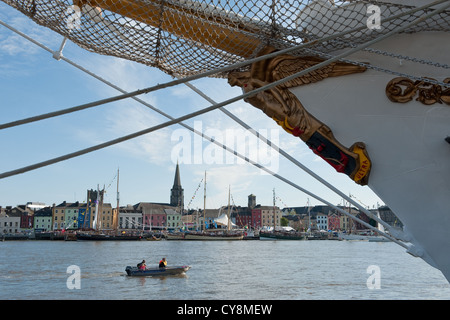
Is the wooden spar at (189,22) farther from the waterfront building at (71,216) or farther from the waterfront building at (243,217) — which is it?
the waterfront building at (243,217)

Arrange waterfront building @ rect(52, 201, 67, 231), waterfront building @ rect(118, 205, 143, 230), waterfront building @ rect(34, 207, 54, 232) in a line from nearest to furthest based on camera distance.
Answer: waterfront building @ rect(52, 201, 67, 231) < waterfront building @ rect(34, 207, 54, 232) < waterfront building @ rect(118, 205, 143, 230)

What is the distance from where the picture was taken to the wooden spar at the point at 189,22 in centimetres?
321

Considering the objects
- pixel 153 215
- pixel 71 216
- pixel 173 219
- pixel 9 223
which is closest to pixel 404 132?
pixel 71 216

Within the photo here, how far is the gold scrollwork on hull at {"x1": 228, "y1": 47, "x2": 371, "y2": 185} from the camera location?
3.20m

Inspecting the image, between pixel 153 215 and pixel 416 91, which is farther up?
pixel 153 215

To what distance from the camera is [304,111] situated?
10.7 feet

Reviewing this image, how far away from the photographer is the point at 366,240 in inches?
2958

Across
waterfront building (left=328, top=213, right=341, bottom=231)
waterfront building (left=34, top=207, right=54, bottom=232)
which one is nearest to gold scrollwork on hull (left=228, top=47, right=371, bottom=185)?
waterfront building (left=34, top=207, right=54, bottom=232)

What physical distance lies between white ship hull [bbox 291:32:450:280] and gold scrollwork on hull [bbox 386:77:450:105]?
0.04m

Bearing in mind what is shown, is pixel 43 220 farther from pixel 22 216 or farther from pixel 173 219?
pixel 173 219

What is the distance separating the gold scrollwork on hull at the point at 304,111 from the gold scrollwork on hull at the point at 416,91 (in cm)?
25

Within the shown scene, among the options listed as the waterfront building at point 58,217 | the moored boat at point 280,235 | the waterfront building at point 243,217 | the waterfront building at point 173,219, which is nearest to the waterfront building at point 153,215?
the waterfront building at point 173,219

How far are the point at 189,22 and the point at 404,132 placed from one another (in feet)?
5.63

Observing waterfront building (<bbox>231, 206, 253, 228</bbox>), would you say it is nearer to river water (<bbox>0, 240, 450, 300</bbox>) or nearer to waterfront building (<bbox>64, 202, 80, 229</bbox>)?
waterfront building (<bbox>64, 202, 80, 229</bbox>)
